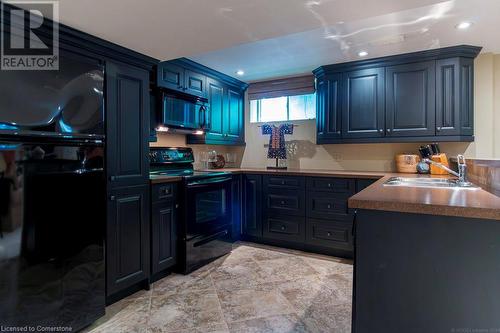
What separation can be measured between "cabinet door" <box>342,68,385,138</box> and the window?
63cm

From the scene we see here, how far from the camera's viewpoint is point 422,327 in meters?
1.31

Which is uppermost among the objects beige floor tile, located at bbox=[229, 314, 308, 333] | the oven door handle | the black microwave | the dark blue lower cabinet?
the black microwave

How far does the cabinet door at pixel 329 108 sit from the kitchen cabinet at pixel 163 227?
1972mm

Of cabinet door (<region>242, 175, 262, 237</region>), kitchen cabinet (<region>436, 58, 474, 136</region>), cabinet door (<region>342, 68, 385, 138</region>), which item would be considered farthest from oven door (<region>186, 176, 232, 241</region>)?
kitchen cabinet (<region>436, 58, 474, 136</region>)

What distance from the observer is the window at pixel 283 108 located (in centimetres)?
408

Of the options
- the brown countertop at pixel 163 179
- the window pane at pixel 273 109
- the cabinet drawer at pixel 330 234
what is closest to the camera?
the brown countertop at pixel 163 179

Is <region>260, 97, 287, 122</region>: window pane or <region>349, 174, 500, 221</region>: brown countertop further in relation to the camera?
<region>260, 97, 287, 122</region>: window pane

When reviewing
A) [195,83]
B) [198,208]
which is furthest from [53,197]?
[195,83]

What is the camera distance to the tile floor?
6.47 feet

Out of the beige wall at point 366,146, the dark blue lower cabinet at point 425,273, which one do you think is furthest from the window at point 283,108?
the dark blue lower cabinet at point 425,273

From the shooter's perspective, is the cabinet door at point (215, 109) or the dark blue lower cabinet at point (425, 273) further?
the cabinet door at point (215, 109)

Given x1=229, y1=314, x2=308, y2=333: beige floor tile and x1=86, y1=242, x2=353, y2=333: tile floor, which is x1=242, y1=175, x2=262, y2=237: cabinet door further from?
x1=229, y1=314, x2=308, y2=333: beige floor tile

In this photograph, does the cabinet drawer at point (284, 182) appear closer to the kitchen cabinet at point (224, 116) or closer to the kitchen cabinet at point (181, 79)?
the kitchen cabinet at point (224, 116)

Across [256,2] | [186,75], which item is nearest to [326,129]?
[186,75]
